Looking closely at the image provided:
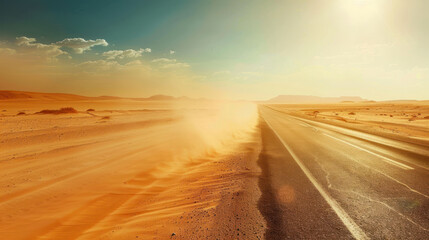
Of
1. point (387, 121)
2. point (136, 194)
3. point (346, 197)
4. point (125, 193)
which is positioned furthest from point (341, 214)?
point (387, 121)

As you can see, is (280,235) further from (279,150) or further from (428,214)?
(279,150)

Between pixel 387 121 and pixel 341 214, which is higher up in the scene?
pixel 341 214

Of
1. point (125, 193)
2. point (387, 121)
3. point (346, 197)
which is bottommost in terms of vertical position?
point (125, 193)

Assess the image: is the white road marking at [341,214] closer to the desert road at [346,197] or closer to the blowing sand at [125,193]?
the desert road at [346,197]

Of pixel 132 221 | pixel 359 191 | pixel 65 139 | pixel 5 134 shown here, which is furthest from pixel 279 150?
pixel 5 134

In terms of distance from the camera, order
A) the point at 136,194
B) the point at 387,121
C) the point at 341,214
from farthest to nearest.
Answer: the point at 387,121 → the point at 136,194 → the point at 341,214

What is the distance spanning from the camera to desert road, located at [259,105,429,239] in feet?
11.3

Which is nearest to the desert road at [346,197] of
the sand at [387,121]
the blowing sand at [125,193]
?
the blowing sand at [125,193]

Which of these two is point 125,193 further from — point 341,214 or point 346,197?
point 346,197

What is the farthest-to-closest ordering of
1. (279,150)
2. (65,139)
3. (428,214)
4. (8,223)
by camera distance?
1. (65,139)
2. (279,150)
3. (8,223)
4. (428,214)

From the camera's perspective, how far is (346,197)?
4.77 meters

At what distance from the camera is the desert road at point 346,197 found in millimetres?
3430

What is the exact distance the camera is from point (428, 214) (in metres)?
3.92

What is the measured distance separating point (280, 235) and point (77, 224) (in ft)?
13.5
